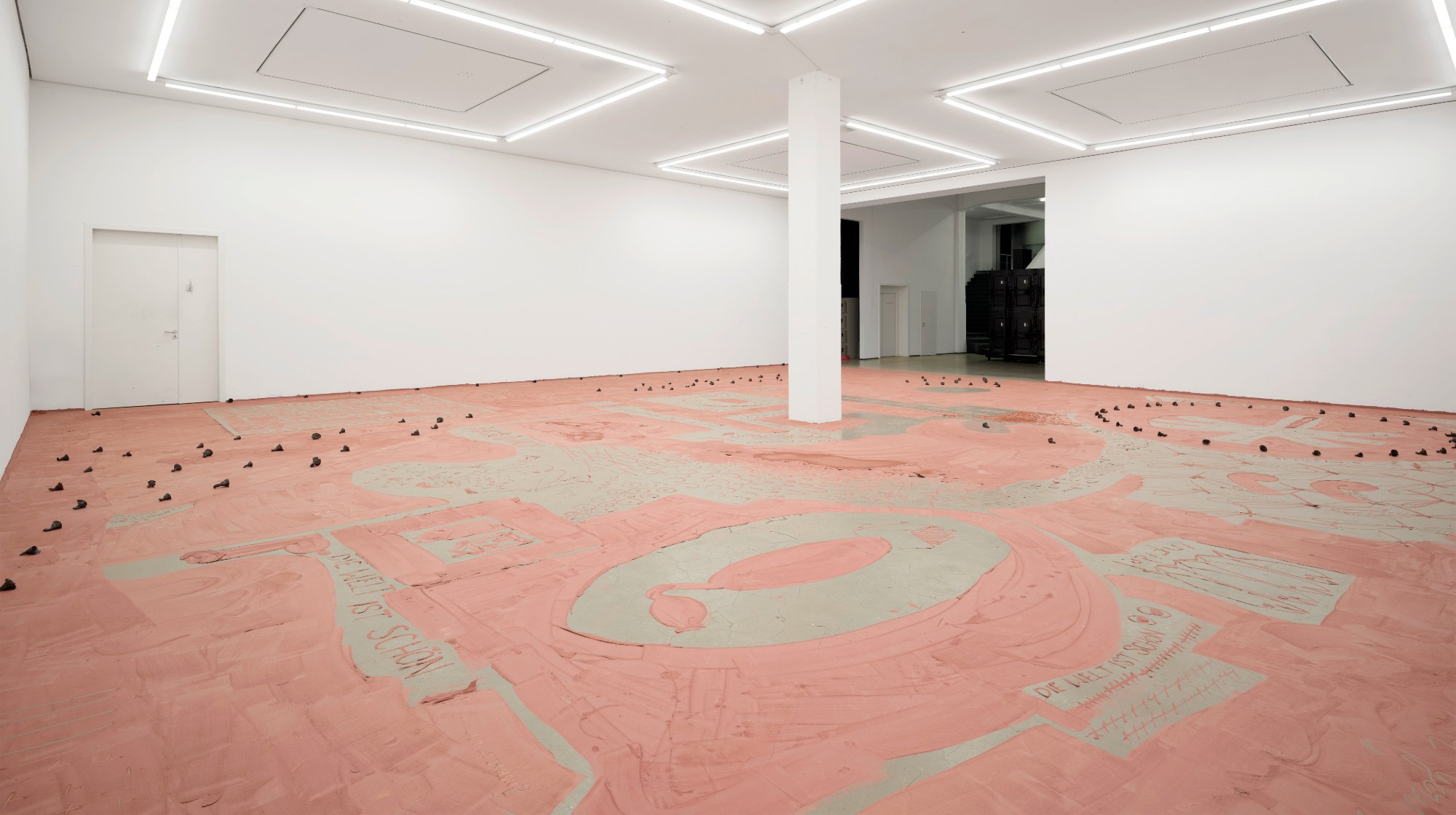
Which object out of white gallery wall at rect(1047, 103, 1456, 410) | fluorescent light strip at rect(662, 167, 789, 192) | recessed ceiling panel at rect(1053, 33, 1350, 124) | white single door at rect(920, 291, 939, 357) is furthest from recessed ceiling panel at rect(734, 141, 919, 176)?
white single door at rect(920, 291, 939, 357)

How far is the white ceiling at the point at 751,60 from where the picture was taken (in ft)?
21.5

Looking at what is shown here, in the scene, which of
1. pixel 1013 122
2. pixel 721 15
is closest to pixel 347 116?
pixel 721 15

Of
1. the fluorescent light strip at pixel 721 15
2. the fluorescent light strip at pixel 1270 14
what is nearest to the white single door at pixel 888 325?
the fluorescent light strip at pixel 1270 14

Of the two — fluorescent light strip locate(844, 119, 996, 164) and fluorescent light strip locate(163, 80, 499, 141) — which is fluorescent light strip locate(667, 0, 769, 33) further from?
fluorescent light strip locate(163, 80, 499, 141)

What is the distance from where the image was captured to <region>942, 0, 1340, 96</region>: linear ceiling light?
646cm

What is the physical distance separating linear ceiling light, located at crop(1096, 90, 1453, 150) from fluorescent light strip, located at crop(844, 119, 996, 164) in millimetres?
1910

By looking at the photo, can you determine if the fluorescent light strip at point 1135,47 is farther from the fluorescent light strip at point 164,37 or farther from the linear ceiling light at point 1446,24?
the fluorescent light strip at point 164,37

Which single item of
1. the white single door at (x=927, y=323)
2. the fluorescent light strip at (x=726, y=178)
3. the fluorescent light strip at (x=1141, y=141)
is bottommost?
the white single door at (x=927, y=323)

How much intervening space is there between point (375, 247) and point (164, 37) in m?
4.06

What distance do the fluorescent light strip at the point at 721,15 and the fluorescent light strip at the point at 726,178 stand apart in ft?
22.9

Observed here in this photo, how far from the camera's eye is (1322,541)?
3.61 m

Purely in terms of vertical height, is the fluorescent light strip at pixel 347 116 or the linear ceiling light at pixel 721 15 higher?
the fluorescent light strip at pixel 347 116

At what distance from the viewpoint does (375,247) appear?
1098 centimetres

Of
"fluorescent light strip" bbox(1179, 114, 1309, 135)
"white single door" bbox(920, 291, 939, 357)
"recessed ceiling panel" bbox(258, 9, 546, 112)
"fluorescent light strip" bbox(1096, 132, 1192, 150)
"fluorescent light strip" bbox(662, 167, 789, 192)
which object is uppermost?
"fluorescent light strip" bbox(662, 167, 789, 192)
